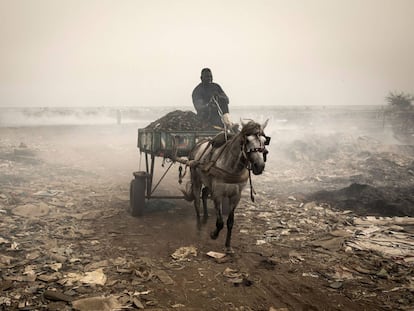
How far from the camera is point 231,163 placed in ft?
19.0

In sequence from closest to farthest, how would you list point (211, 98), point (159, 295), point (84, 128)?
point (159, 295) → point (211, 98) → point (84, 128)

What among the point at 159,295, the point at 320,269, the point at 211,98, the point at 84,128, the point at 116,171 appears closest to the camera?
the point at 159,295

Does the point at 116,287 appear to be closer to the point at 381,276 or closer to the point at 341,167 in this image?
the point at 381,276

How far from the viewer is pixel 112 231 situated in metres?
7.37

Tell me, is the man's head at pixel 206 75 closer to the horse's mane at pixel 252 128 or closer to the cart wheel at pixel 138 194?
the cart wheel at pixel 138 194

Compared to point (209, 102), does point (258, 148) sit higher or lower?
lower

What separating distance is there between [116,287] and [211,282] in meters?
1.40

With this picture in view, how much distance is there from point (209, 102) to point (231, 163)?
3.06 meters

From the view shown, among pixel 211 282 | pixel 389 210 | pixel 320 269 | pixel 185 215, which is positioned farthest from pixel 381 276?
pixel 185 215

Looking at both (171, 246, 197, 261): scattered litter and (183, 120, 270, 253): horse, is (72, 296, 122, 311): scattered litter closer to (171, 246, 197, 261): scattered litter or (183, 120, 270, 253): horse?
(171, 246, 197, 261): scattered litter

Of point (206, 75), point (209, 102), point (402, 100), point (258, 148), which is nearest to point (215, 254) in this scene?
point (258, 148)

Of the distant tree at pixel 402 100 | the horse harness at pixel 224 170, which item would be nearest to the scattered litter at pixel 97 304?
the horse harness at pixel 224 170

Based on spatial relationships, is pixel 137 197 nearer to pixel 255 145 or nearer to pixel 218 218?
pixel 218 218

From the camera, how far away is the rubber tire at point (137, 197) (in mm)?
8414
